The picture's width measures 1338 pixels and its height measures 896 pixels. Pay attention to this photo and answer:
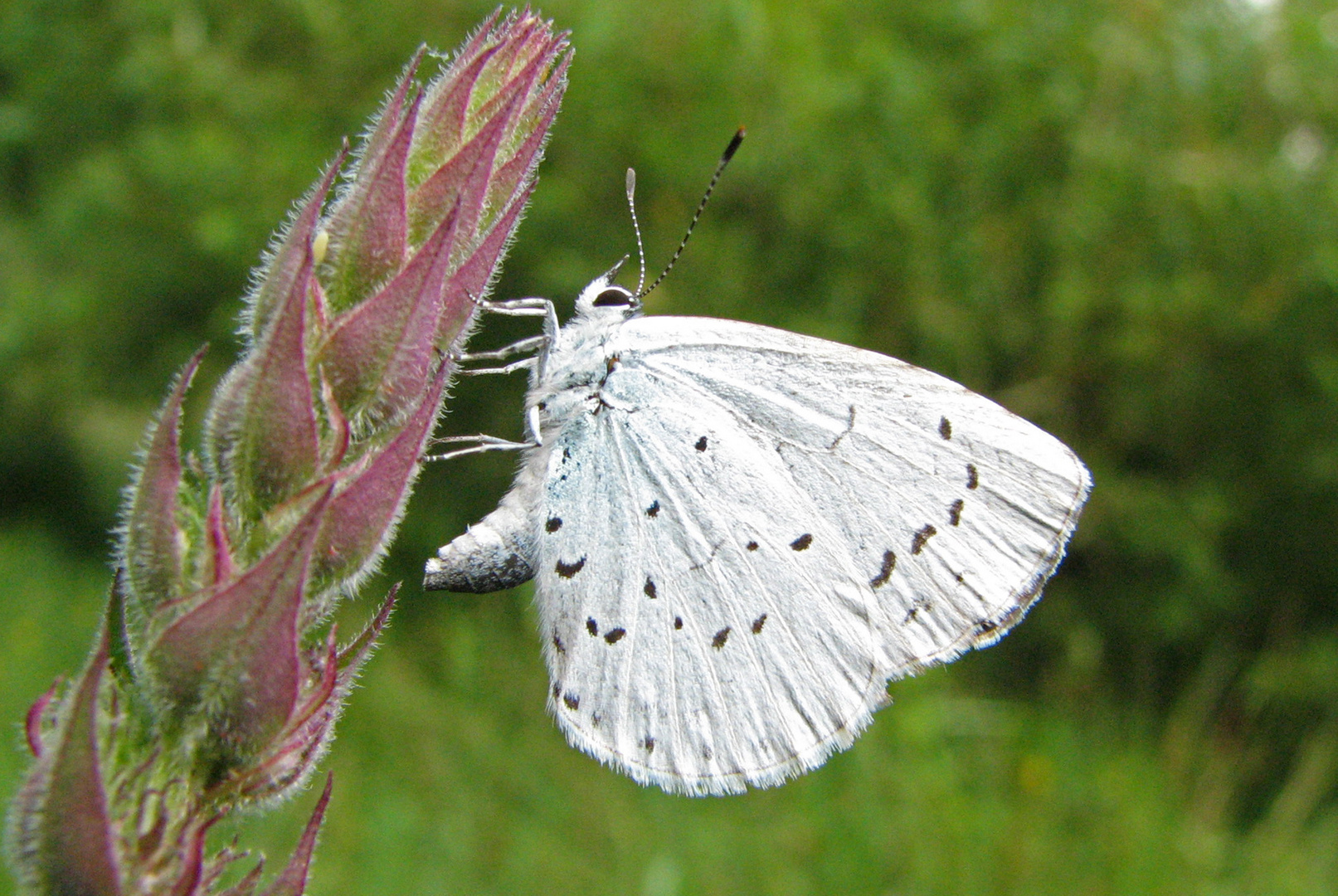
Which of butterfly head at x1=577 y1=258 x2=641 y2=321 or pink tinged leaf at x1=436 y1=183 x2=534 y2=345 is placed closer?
pink tinged leaf at x1=436 y1=183 x2=534 y2=345

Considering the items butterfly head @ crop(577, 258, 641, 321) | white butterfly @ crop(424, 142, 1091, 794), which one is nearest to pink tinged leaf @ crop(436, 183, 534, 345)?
white butterfly @ crop(424, 142, 1091, 794)

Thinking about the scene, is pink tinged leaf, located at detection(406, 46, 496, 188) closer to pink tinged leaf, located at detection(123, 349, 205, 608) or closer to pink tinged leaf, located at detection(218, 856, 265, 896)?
pink tinged leaf, located at detection(123, 349, 205, 608)

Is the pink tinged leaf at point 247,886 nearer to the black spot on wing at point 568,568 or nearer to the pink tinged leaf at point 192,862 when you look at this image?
the pink tinged leaf at point 192,862

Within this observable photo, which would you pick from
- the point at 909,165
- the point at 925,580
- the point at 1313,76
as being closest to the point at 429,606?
the point at 909,165

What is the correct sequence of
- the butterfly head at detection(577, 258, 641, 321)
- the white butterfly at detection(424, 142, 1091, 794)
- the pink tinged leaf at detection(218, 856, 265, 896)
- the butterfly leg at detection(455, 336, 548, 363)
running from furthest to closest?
1. the butterfly head at detection(577, 258, 641, 321)
2. the white butterfly at detection(424, 142, 1091, 794)
3. the butterfly leg at detection(455, 336, 548, 363)
4. the pink tinged leaf at detection(218, 856, 265, 896)

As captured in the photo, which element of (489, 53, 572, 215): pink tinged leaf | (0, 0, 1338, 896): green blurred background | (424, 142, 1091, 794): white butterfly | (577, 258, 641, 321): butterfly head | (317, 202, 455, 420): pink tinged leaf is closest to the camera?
(317, 202, 455, 420): pink tinged leaf

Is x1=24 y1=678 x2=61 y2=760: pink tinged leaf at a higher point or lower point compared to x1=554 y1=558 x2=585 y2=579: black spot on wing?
lower

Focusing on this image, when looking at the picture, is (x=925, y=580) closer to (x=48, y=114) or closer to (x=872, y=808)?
(x=872, y=808)
